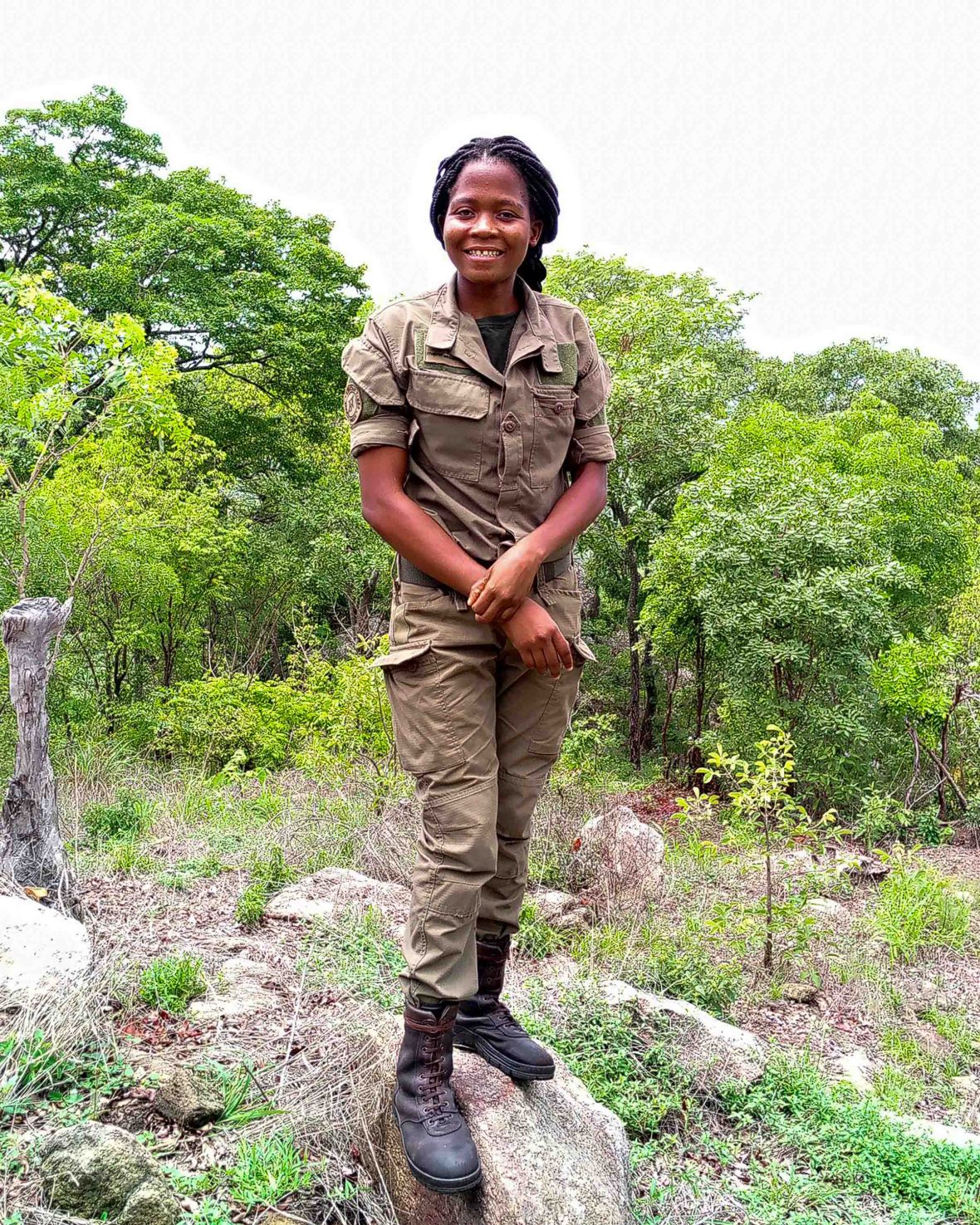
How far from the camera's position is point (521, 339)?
2.09 m

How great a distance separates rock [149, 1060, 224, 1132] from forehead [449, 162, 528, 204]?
208cm

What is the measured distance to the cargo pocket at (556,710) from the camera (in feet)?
7.09

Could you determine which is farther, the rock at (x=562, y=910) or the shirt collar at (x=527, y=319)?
the rock at (x=562, y=910)

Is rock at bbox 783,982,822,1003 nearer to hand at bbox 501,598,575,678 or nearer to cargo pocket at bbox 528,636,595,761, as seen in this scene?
cargo pocket at bbox 528,636,595,761

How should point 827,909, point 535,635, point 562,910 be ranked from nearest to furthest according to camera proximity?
point 535,635 < point 562,910 < point 827,909

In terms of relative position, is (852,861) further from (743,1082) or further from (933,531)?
→ (933,531)

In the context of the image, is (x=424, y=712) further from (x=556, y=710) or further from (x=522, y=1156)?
(x=522, y=1156)

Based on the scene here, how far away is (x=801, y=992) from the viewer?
3.96 m

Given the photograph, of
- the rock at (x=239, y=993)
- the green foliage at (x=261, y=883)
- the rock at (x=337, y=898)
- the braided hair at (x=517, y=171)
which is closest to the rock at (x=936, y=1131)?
the rock at (x=337, y=898)

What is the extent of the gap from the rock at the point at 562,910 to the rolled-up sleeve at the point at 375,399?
2758mm

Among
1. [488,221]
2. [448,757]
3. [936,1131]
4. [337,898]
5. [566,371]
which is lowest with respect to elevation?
[936,1131]

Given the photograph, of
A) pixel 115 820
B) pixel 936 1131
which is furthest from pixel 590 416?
pixel 115 820

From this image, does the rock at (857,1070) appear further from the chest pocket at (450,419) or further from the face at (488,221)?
the face at (488,221)

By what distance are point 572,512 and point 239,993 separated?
6.11 feet
